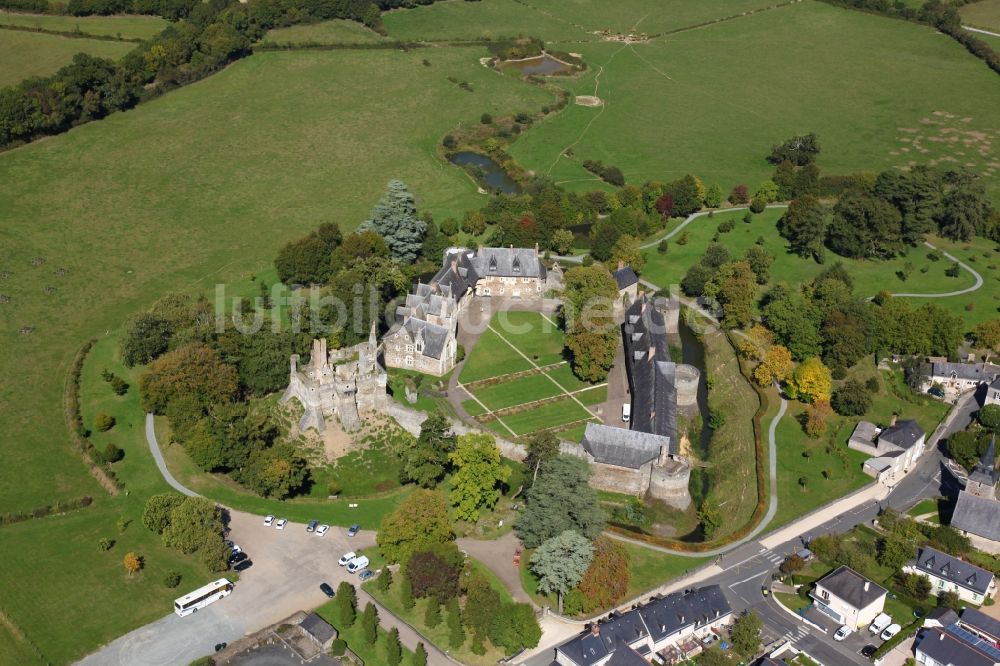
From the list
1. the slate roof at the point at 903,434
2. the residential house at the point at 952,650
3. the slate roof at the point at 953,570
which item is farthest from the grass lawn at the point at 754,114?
the residential house at the point at 952,650

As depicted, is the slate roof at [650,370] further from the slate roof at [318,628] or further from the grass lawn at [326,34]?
the grass lawn at [326,34]

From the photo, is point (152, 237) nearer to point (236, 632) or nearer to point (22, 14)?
point (236, 632)

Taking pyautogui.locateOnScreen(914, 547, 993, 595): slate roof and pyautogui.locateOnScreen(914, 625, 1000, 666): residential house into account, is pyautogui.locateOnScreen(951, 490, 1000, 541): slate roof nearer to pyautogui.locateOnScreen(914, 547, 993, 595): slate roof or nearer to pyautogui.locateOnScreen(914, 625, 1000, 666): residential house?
pyautogui.locateOnScreen(914, 547, 993, 595): slate roof

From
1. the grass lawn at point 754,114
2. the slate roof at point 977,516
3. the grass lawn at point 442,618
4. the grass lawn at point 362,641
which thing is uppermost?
the grass lawn at point 754,114

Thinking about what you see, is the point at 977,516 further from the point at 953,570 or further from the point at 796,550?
the point at 796,550

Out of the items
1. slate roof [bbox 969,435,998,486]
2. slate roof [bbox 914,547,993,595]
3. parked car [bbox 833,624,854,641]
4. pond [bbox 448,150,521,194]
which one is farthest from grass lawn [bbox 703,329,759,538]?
pond [bbox 448,150,521,194]

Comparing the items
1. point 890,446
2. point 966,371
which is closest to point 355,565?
point 890,446

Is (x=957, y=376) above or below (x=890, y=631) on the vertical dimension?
above
